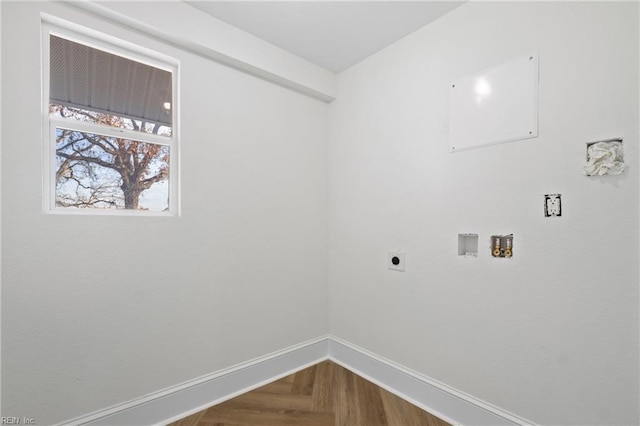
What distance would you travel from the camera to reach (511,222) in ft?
4.94

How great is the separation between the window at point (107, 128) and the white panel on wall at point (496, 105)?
1825mm

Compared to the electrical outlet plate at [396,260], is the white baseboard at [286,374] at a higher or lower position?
lower

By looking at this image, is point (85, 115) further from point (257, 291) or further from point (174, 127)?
point (257, 291)

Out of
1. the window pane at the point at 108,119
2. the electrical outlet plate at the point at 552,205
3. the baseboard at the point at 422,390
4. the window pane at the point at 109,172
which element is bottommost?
the baseboard at the point at 422,390

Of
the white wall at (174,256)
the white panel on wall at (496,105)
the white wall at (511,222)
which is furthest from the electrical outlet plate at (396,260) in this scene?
the white panel on wall at (496,105)

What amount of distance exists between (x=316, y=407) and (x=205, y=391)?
2.41 feet

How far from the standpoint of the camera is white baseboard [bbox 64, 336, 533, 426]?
154 centimetres

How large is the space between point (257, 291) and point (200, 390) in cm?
70

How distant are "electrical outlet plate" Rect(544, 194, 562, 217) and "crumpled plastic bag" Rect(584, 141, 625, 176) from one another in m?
0.16

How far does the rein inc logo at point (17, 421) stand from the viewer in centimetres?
128

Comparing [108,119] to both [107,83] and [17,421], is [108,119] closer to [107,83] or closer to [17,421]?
[107,83]

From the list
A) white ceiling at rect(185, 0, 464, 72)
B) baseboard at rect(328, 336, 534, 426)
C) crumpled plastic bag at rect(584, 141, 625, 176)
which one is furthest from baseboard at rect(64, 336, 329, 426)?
white ceiling at rect(185, 0, 464, 72)

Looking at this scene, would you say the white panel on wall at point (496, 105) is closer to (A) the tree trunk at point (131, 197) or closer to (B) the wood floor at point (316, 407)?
(B) the wood floor at point (316, 407)

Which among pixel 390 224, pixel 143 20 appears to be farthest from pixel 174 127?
pixel 390 224
